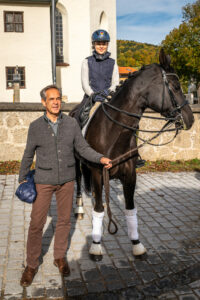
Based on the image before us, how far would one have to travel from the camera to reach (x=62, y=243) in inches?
153

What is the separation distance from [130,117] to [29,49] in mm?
25177

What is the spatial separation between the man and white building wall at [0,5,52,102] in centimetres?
2396

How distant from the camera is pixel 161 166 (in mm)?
10070

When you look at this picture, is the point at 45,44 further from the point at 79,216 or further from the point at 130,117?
the point at 130,117

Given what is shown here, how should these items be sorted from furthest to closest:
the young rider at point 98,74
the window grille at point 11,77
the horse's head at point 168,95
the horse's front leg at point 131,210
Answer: the window grille at point 11,77, the young rider at point 98,74, the horse's front leg at point 131,210, the horse's head at point 168,95

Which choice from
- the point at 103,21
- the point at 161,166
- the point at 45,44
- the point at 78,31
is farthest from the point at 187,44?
the point at 161,166

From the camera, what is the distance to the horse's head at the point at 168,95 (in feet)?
12.1

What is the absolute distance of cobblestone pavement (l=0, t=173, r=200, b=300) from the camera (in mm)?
3566

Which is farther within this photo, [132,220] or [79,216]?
[79,216]

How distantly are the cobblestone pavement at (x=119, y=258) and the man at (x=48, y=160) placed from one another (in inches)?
13.6

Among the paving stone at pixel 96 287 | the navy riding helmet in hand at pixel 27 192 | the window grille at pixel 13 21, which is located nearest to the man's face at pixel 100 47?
the navy riding helmet in hand at pixel 27 192

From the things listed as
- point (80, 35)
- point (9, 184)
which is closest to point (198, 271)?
point (9, 184)

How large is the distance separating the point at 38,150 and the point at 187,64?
99.0 ft

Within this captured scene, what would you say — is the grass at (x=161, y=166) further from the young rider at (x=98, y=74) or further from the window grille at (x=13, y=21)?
the window grille at (x=13, y=21)
